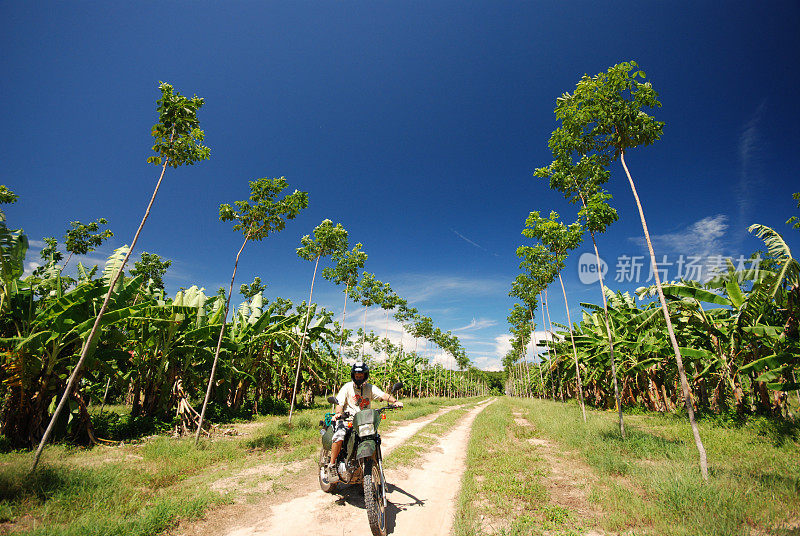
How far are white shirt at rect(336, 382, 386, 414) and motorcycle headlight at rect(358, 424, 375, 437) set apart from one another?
2.20 ft

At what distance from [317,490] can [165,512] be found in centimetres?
248

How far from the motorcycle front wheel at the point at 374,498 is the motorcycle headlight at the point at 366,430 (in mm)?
425

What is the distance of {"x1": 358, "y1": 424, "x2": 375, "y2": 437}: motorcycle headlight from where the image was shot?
15.3ft

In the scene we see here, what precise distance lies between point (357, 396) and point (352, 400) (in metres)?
0.11

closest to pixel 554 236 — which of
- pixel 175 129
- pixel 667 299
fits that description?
pixel 667 299

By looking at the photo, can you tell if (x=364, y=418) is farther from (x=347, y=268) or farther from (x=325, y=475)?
(x=347, y=268)

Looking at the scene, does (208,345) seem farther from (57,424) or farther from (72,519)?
(72,519)

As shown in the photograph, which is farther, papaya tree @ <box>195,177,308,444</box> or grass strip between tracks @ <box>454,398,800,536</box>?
papaya tree @ <box>195,177,308,444</box>

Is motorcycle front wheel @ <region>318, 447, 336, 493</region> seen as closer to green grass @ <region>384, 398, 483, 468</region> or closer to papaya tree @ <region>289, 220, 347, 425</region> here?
green grass @ <region>384, 398, 483, 468</region>

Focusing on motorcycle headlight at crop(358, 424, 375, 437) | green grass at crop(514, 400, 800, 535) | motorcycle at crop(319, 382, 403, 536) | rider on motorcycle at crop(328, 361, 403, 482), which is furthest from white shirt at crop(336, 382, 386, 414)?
green grass at crop(514, 400, 800, 535)

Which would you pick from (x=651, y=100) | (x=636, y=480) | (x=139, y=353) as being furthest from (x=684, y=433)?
(x=139, y=353)

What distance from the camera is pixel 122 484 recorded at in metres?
5.43

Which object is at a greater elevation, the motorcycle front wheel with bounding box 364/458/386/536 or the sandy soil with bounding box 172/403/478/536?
the motorcycle front wheel with bounding box 364/458/386/536

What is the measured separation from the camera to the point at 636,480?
6.21 metres
